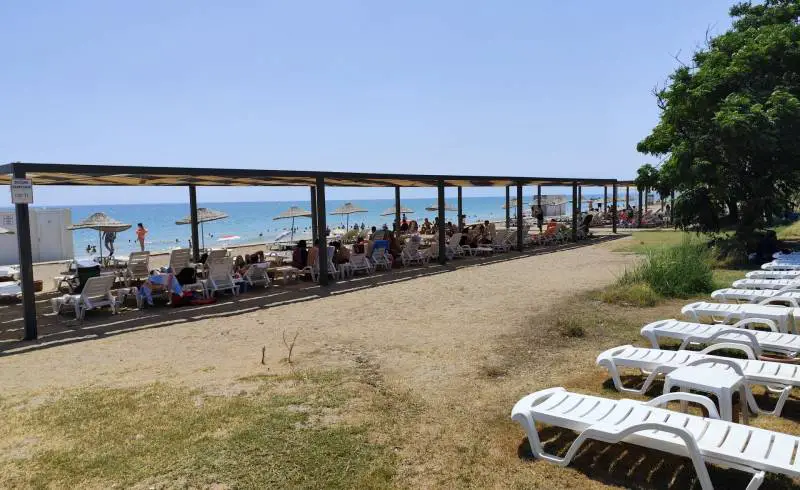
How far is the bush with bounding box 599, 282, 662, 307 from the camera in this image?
7.93 metres

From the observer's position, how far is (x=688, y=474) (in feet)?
10.5

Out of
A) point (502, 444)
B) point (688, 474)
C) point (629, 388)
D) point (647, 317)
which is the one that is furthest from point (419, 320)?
point (688, 474)

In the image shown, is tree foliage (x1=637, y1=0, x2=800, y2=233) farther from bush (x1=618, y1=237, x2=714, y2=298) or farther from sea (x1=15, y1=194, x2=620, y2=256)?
sea (x1=15, y1=194, x2=620, y2=256)

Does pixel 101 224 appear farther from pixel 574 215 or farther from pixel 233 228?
pixel 233 228

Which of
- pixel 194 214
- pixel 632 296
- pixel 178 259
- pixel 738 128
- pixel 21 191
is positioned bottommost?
pixel 632 296

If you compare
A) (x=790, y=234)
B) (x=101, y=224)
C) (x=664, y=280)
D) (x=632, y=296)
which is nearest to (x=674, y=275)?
(x=664, y=280)

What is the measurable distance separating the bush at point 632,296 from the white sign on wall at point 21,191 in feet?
25.4

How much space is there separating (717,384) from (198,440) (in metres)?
3.29

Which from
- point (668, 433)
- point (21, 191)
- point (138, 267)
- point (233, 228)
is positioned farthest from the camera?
point (233, 228)

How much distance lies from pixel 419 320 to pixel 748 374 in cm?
422

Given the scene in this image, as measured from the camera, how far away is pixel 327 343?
645 cm

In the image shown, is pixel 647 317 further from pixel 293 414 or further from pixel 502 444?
pixel 293 414

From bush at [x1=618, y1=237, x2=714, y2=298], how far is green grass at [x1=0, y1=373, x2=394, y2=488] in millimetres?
5762

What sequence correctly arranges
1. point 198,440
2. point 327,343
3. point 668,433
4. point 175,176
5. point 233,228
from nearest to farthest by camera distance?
point 668,433 → point 198,440 → point 327,343 → point 175,176 → point 233,228
